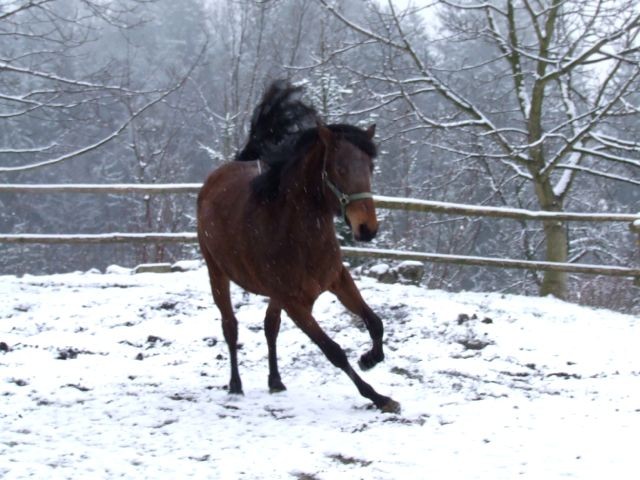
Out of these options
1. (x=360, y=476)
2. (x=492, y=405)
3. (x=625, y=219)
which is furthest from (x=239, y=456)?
(x=625, y=219)

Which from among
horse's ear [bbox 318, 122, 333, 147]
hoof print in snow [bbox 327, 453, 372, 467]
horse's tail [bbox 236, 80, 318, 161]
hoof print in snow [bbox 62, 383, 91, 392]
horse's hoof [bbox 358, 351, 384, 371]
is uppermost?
horse's tail [bbox 236, 80, 318, 161]

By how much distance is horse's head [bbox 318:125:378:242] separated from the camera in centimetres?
407

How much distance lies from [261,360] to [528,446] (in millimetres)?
3075

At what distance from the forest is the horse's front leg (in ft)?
5.02

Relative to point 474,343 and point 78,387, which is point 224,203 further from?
point 474,343

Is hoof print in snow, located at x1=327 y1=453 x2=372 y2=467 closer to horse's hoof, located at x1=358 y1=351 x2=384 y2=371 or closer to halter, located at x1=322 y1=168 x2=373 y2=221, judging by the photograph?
horse's hoof, located at x1=358 y1=351 x2=384 y2=371

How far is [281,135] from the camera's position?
562cm

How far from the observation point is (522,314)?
8219 millimetres

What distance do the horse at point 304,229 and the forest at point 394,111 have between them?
1351 millimetres

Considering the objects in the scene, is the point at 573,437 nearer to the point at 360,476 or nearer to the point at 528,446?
the point at 528,446

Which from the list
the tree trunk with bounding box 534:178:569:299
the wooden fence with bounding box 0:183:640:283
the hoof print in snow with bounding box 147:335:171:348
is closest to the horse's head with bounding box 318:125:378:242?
the hoof print in snow with bounding box 147:335:171:348

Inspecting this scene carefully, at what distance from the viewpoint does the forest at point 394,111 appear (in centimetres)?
1045

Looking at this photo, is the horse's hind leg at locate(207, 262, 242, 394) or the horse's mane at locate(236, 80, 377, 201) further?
the horse's hind leg at locate(207, 262, 242, 394)

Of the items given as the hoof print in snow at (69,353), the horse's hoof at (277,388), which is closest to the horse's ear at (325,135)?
the horse's hoof at (277,388)
